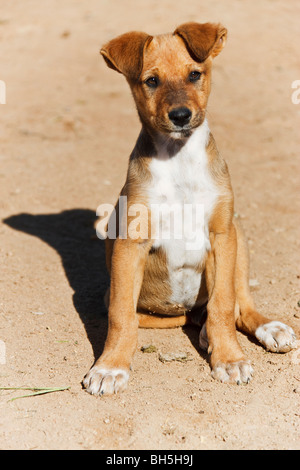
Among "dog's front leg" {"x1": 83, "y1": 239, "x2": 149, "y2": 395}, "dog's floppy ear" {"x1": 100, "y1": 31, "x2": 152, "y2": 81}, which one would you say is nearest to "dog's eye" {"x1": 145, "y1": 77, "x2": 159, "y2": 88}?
"dog's floppy ear" {"x1": 100, "y1": 31, "x2": 152, "y2": 81}

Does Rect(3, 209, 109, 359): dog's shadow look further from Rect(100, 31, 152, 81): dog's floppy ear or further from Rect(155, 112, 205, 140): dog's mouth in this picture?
Rect(100, 31, 152, 81): dog's floppy ear

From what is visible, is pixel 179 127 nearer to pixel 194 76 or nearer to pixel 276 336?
pixel 194 76

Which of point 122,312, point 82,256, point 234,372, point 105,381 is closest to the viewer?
point 105,381

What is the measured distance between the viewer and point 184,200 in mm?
5023

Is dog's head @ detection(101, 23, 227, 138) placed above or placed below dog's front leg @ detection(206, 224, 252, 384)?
above

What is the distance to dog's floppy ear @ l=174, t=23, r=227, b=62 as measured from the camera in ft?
16.0

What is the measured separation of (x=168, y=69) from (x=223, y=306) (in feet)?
6.49

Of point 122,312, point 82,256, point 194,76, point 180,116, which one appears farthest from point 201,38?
point 82,256

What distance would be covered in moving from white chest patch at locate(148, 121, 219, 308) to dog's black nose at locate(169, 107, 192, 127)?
383 millimetres

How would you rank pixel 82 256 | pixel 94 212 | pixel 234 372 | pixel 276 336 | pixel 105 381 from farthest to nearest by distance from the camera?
pixel 94 212 < pixel 82 256 < pixel 276 336 < pixel 234 372 < pixel 105 381

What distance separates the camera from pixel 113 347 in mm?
4934

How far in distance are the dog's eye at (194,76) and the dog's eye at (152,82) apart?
276 millimetres

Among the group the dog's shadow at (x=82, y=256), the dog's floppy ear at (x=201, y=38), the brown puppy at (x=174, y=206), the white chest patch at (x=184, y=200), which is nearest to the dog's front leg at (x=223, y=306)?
the brown puppy at (x=174, y=206)
